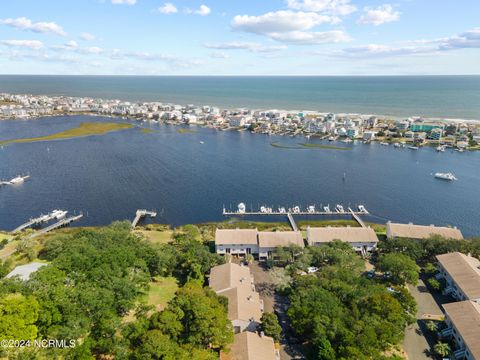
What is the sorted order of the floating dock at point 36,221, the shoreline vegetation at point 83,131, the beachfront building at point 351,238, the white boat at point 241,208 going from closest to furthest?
the beachfront building at point 351,238, the floating dock at point 36,221, the white boat at point 241,208, the shoreline vegetation at point 83,131

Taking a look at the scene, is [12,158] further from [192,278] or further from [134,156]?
[192,278]

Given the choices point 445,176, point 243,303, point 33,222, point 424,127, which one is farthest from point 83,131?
point 424,127

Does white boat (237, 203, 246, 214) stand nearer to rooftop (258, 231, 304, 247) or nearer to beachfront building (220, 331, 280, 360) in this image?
rooftop (258, 231, 304, 247)

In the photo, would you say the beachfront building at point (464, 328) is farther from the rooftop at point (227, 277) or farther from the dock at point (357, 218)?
the dock at point (357, 218)

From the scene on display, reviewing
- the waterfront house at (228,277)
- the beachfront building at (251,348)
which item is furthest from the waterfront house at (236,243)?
the beachfront building at (251,348)

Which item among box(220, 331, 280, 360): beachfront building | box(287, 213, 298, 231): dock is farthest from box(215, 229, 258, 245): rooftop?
box(220, 331, 280, 360): beachfront building

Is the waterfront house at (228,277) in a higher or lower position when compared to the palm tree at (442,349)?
higher

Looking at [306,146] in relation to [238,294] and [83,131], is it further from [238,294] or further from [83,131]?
[83,131]

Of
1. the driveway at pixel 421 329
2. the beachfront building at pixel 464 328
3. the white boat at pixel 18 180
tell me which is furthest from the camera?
the white boat at pixel 18 180
